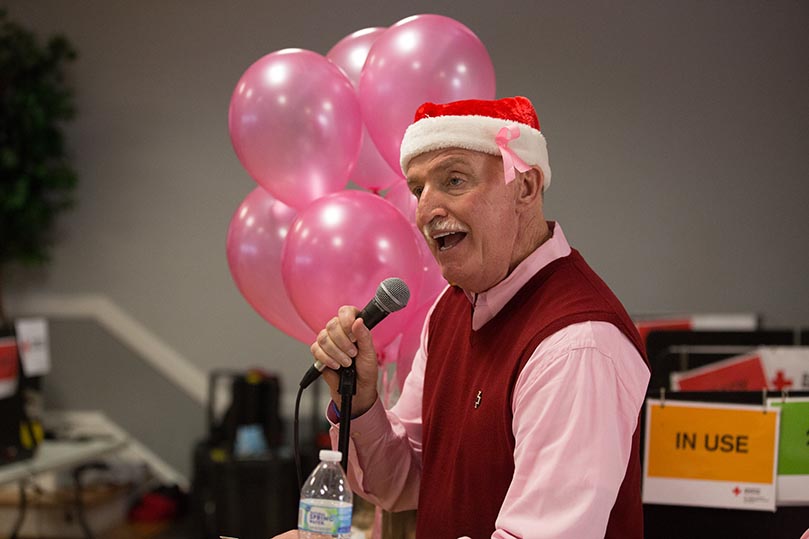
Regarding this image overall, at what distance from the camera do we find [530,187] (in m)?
1.45

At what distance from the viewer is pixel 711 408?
5.61 ft

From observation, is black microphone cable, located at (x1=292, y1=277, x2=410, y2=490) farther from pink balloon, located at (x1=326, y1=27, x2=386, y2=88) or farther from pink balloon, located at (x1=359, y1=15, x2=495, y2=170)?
pink balloon, located at (x1=326, y1=27, x2=386, y2=88)

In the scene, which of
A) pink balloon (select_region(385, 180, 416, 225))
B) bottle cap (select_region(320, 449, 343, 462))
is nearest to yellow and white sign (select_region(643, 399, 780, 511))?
bottle cap (select_region(320, 449, 343, 462))

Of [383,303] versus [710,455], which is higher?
[383,303]

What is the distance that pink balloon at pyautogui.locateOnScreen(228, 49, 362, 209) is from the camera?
83.4 inches

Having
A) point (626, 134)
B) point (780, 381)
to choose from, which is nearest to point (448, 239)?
point (780, 381)

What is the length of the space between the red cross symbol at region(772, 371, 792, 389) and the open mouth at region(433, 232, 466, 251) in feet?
5.11

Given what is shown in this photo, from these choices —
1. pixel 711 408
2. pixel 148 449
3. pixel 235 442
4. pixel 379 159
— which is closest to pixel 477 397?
pixel 711 408

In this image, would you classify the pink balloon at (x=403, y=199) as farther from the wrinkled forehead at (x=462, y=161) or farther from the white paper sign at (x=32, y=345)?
the white paper sign at (x=32, y=345)

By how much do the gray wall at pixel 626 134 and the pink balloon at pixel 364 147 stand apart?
9.70ft

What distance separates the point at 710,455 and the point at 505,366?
565 millimetres

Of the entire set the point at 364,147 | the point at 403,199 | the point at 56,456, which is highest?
the point at 364,147

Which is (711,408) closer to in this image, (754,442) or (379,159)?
(754,442)

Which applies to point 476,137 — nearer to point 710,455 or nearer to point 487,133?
point 487,133
